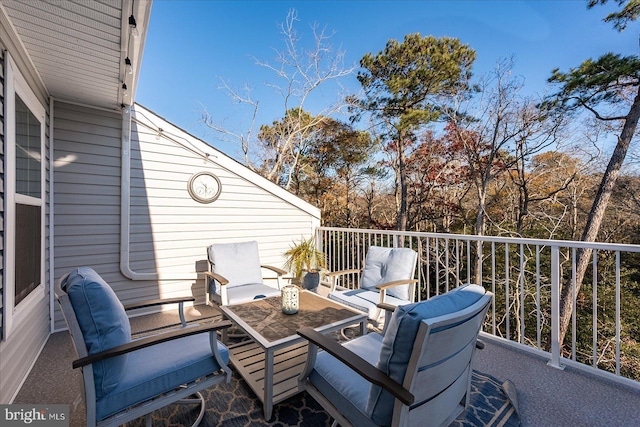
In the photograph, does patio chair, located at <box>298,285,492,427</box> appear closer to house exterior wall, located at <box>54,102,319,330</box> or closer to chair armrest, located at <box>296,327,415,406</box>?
chair armrest, located at <box>296,327,415,406</box>

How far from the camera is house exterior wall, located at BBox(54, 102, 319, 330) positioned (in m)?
3.38

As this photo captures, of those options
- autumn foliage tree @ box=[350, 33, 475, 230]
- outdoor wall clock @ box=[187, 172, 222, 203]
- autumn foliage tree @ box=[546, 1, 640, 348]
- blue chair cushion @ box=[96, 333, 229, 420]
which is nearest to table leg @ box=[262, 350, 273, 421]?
blue chair cushion @ box=[96, 333, 229, 420]

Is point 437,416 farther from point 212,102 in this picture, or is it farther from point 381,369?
point 212,102

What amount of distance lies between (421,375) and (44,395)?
282cm

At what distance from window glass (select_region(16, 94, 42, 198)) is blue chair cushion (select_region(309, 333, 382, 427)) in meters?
2.78

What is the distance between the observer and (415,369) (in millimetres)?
1130

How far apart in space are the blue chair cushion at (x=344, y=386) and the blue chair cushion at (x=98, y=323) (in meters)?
1.08

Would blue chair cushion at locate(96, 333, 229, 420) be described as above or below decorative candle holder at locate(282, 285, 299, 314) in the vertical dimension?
below

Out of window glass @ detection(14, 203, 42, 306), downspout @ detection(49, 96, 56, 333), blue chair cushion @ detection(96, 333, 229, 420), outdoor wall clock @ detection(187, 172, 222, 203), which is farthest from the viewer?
outdoor wall clock @ detection(187, 172, 222, 203)

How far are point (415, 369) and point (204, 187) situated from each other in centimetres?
393

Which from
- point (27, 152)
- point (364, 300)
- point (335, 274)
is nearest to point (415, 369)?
point (364, 300)

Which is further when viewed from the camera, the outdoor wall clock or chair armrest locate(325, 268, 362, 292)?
the outdoor wall clock

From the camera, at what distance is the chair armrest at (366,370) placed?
3.68 feet

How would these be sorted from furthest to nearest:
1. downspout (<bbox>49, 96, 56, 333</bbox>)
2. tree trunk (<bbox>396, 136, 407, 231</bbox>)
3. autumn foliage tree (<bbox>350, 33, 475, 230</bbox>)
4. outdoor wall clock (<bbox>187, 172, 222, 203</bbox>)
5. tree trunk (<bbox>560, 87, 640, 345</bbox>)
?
tree trunk (<bbox>396, 136, 407, 231</bbox>)
autumn foliage tree (<bbox>350, 33, 475, 230</bbox>)
tree trunk (<bbox>560, 87, 640, 345</bbox>)
outdoor wall clock (<bbox>187, 172, 222, 203</bbox>)
downspout (<bbox>49, 96, 56, 333</bbox>)
